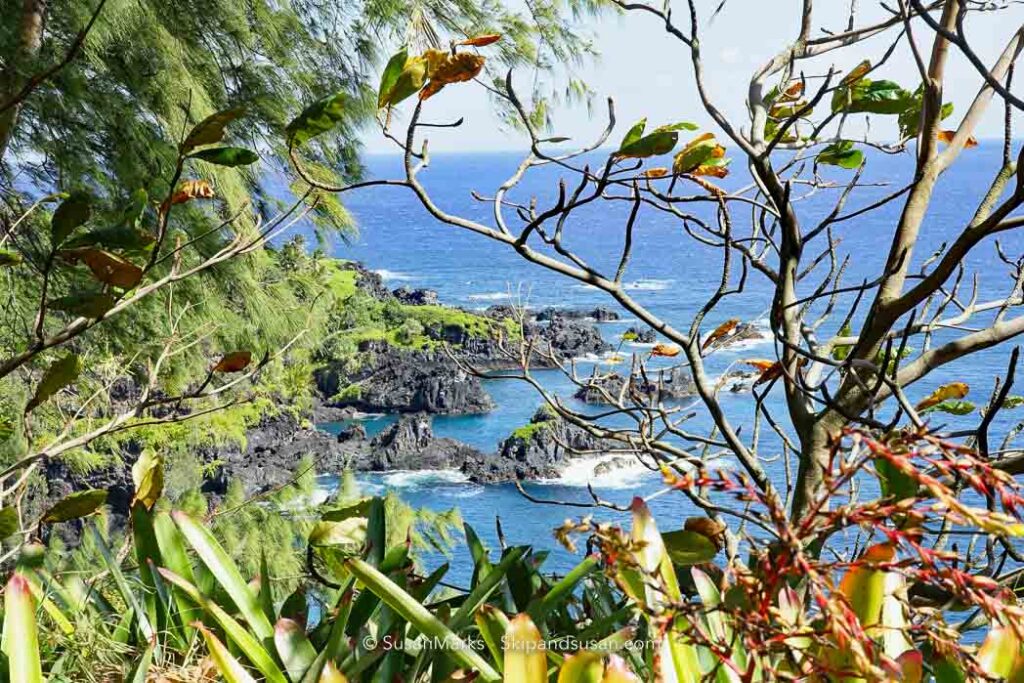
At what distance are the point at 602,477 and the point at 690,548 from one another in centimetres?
1013

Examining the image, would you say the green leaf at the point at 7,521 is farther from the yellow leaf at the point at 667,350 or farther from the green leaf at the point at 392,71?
the yellow leaf at the point at 667,350

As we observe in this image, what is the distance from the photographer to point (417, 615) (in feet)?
2.89

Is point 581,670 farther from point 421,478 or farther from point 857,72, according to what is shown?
point 421,478

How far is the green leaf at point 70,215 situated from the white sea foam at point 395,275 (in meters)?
21.7

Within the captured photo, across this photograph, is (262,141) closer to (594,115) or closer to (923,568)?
(594,115)

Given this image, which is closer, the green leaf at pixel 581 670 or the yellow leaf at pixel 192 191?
the green leaf at pixel 581 670

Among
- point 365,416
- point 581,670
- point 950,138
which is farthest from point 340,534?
point 365,416

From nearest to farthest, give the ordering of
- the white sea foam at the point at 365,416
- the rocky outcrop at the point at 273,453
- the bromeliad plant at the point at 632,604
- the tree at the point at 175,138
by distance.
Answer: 1. the bromeliad plant at the point at 632,604
2. the tree at the point at 175,138
3. the rocky outcrop at the point at 273,453
4. the white sea foam at the point at 365,416

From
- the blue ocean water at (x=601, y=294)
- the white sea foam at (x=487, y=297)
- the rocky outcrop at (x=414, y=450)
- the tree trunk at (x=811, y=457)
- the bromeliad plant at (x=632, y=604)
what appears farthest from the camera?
the white sea foam at (x=487, y=297)

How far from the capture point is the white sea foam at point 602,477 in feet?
34.0

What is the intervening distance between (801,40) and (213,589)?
0.93 metres

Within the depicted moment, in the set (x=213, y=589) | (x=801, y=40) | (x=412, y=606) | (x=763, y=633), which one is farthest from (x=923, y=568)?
(x=213, y=589)

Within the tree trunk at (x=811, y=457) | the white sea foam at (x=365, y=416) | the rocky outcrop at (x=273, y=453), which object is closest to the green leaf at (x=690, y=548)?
the tree trunk at (x=811, y=457)

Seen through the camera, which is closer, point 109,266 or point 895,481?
point 895,481
